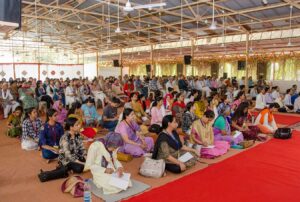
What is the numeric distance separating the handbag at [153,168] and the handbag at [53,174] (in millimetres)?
1070

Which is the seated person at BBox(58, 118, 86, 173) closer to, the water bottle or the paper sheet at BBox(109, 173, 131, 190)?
the water bottle

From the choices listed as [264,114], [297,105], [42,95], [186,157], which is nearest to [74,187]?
[186,157]

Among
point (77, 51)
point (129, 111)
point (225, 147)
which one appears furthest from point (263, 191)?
point (77, 51)

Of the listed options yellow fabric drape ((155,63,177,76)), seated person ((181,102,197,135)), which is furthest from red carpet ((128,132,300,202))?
yellow fabric drape ((155,63,177,76))

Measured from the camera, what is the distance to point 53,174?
3512 mm

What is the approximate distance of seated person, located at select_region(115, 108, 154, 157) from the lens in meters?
4.33

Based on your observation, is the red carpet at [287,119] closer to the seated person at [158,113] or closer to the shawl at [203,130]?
the seated person at [158,113]

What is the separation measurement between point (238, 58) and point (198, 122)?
1430cm

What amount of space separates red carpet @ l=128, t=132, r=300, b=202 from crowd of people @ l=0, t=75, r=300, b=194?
0.37m

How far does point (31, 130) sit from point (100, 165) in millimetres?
2322

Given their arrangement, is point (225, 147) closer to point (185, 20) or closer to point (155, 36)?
point (185, 20)

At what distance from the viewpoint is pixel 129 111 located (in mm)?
4312

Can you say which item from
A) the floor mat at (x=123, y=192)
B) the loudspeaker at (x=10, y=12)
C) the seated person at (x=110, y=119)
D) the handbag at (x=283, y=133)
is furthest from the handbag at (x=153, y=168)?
the handbag at (x=283, y=133)

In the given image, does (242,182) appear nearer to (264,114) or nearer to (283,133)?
(283,133)
